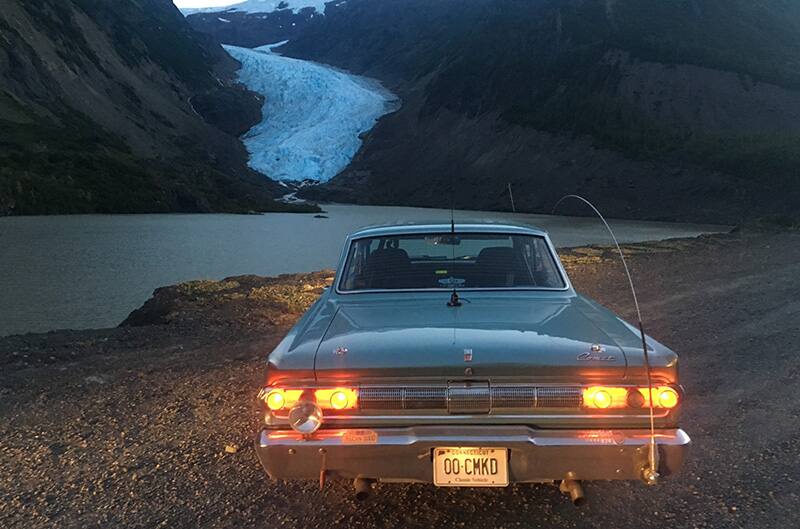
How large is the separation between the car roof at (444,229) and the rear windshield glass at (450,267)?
0.03 metres

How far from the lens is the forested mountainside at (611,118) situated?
5850cm

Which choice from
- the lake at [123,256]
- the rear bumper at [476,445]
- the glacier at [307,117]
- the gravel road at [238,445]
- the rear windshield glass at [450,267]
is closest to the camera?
the rear bumper at [476,445]

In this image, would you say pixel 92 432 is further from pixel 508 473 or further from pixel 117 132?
pixel 117 132

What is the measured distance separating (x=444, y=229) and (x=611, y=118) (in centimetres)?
7180

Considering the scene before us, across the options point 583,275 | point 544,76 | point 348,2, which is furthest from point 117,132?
point 348,2

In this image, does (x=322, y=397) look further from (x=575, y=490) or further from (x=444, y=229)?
(x=444, y=229)

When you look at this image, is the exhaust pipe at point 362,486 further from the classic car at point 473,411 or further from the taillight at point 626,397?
the taillight at point 626,397

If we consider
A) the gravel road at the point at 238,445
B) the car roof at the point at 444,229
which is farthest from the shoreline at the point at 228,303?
the car roof at the point at 444,229

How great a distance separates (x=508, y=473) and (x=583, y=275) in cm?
1301

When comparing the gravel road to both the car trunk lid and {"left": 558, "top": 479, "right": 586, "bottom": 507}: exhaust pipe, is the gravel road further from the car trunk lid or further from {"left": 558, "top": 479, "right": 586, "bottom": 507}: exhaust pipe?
the car trunk lid

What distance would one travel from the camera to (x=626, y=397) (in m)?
3.09

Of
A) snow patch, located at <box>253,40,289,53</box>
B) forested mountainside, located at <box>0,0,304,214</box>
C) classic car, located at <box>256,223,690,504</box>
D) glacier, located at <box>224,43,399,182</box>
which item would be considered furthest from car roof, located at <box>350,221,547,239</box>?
snow patch, located at <box>253,40,289,53</box>

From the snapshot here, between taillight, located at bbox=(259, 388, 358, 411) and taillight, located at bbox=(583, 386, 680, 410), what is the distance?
3.44ft

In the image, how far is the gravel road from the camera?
12.0ft
